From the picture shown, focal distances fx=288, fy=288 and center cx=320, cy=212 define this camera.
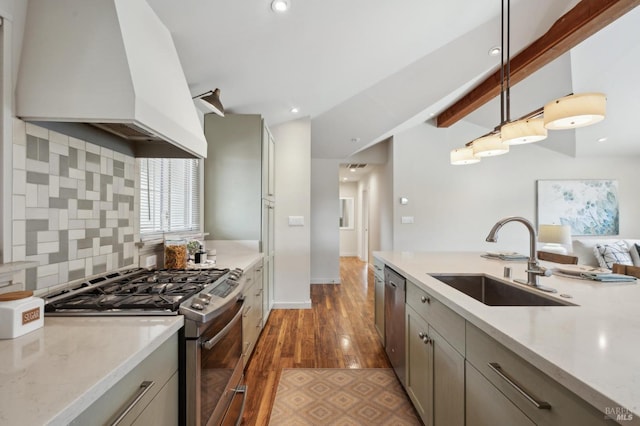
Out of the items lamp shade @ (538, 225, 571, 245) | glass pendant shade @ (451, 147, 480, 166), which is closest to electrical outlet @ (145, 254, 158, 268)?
glass pendant shade @ (451, 147, 480, 166)

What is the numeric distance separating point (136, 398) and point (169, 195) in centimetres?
183

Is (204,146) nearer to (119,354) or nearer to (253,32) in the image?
(253,32)

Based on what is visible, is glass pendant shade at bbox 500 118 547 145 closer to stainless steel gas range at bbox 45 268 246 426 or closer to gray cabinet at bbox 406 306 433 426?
gray cabinet at bbox 406 306 433 426

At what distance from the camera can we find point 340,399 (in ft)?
6.57

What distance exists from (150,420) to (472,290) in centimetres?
185

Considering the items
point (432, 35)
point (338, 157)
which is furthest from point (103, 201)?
point (338, 157)

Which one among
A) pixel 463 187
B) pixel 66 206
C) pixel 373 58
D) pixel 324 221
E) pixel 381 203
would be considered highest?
pixel 373 58

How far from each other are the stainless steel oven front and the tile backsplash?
672 mm

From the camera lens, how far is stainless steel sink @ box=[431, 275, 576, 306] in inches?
54.3

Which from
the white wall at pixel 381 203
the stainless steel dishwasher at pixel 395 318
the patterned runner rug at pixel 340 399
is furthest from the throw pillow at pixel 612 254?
the patterned runner rug at pixel 340 399

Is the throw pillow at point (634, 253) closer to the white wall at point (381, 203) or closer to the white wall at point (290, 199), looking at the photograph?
the white wall at point (381, 203)

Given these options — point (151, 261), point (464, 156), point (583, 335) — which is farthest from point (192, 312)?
point (464, 156)

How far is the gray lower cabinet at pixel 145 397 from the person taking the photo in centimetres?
67

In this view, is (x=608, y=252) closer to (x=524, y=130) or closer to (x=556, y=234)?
(x=556, y=234)
